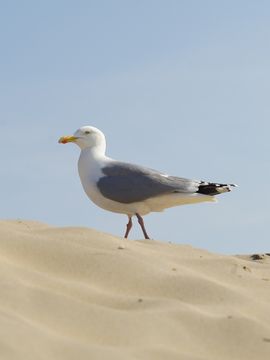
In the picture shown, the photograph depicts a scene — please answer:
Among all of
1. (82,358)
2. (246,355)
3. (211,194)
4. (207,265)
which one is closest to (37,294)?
(82,358)

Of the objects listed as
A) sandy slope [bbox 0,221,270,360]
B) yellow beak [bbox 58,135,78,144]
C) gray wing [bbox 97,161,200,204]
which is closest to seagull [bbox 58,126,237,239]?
gray wing [bbox 97,161,200,204]

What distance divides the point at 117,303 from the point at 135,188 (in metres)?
5.90

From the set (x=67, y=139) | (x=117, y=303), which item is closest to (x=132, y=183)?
(x=67, y=139)

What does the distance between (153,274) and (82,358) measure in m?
1.32

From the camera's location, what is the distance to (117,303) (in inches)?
146

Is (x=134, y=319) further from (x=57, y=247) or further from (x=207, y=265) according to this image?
(x=207, y=265)

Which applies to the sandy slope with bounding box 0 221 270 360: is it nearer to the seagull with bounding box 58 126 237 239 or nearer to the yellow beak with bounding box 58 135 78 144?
the seagull with bounding box 58 126 237 239

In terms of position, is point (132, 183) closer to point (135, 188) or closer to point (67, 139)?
point (135, 188)

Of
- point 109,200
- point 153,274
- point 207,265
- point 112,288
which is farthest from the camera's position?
point 109,200

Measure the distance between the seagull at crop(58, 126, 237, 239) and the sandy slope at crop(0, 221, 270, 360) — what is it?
4630 mm

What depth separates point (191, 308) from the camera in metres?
3.74

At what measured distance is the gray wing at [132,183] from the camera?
959cm

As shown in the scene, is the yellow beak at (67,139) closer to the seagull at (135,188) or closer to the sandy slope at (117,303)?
the seagull at (135,188)

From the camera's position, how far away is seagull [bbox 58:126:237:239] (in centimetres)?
961
